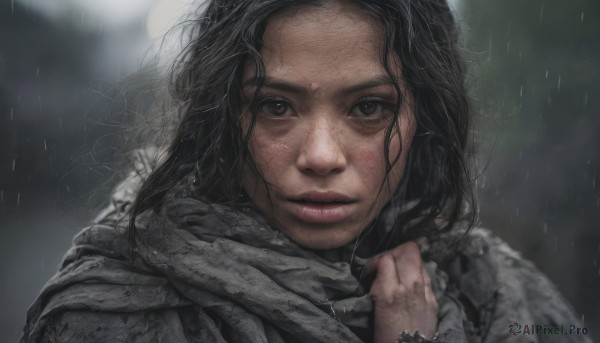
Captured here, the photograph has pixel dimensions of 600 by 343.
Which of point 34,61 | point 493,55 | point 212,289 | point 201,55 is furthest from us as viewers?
point 34,61

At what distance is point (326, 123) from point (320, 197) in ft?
0.83

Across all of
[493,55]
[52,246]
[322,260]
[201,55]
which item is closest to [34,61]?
[52,246]

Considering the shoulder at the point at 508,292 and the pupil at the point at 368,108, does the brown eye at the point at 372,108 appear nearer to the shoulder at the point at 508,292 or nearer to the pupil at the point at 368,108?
the pupil at the point at 368,108

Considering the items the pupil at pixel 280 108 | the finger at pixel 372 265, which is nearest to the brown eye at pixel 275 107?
the pupil at pixel 280 108

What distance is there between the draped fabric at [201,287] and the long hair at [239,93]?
103 mm

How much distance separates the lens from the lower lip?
6.18ft

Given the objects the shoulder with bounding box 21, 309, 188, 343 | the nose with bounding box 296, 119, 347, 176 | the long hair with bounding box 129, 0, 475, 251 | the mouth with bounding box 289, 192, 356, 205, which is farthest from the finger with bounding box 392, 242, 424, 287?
the shoulder with bounding box 21, 309, 188, 343

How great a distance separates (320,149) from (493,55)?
16.9 ft

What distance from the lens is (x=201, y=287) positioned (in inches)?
70.0

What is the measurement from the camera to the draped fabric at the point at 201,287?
1.76 m

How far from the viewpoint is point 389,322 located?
1.99 metres

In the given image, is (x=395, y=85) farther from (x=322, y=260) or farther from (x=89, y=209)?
(x=89, y=209)

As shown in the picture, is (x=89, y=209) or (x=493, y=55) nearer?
(x=89, y=209)

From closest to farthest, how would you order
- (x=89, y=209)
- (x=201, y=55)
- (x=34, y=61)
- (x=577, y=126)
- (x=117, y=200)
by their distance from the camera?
(x=201, y=55) < (x=117, y=200) < (x=89, y=209) < (x=577, y=126) < (x=34, y=61)
